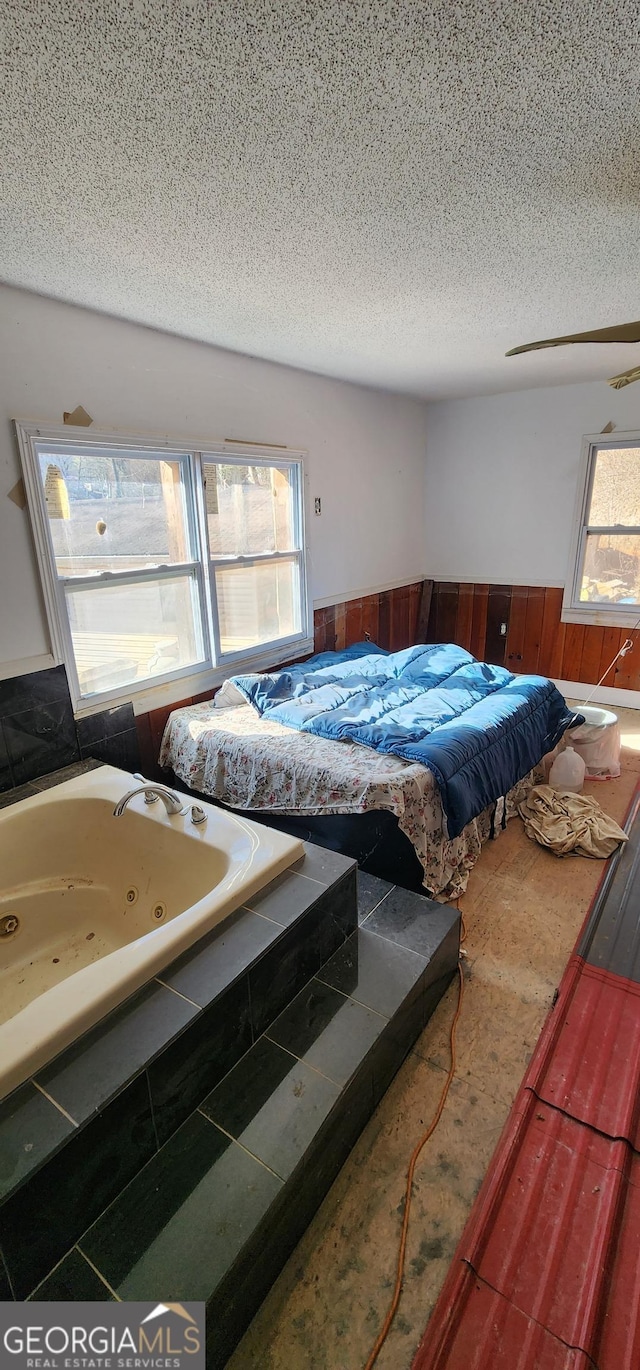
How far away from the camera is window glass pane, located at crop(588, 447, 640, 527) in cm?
402

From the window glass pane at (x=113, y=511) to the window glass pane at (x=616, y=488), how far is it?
3.02m

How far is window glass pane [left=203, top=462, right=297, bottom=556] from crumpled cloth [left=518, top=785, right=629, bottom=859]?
2.07 m

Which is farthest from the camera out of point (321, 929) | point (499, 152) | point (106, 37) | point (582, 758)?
point (582, 758)

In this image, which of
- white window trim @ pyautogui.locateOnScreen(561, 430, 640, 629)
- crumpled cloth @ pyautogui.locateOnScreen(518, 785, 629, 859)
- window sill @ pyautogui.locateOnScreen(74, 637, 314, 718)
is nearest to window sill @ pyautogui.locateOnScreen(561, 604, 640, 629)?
white window trim @ pyautogui.locateOnScreen(561, 430, 640, 629)

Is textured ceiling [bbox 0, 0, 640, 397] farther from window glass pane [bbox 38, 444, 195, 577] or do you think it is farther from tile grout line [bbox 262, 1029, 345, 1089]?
tile grout line [bbox 262, 1029, 345, 1089]

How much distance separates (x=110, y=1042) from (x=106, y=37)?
73.1 inches

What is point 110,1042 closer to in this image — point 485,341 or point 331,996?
A: point 331,996

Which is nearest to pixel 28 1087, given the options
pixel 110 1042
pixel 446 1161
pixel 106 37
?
pixel 110 1042

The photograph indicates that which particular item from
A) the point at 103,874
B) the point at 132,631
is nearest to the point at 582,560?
the point at 132,631

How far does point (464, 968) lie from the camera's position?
79.1 inches

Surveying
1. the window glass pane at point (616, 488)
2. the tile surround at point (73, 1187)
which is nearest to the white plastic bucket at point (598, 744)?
the window glass pane at point (616, 488)

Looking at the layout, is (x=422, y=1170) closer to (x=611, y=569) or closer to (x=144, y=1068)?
(x=144, y=1068)

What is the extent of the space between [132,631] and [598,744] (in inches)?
103

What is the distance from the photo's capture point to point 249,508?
327cm
